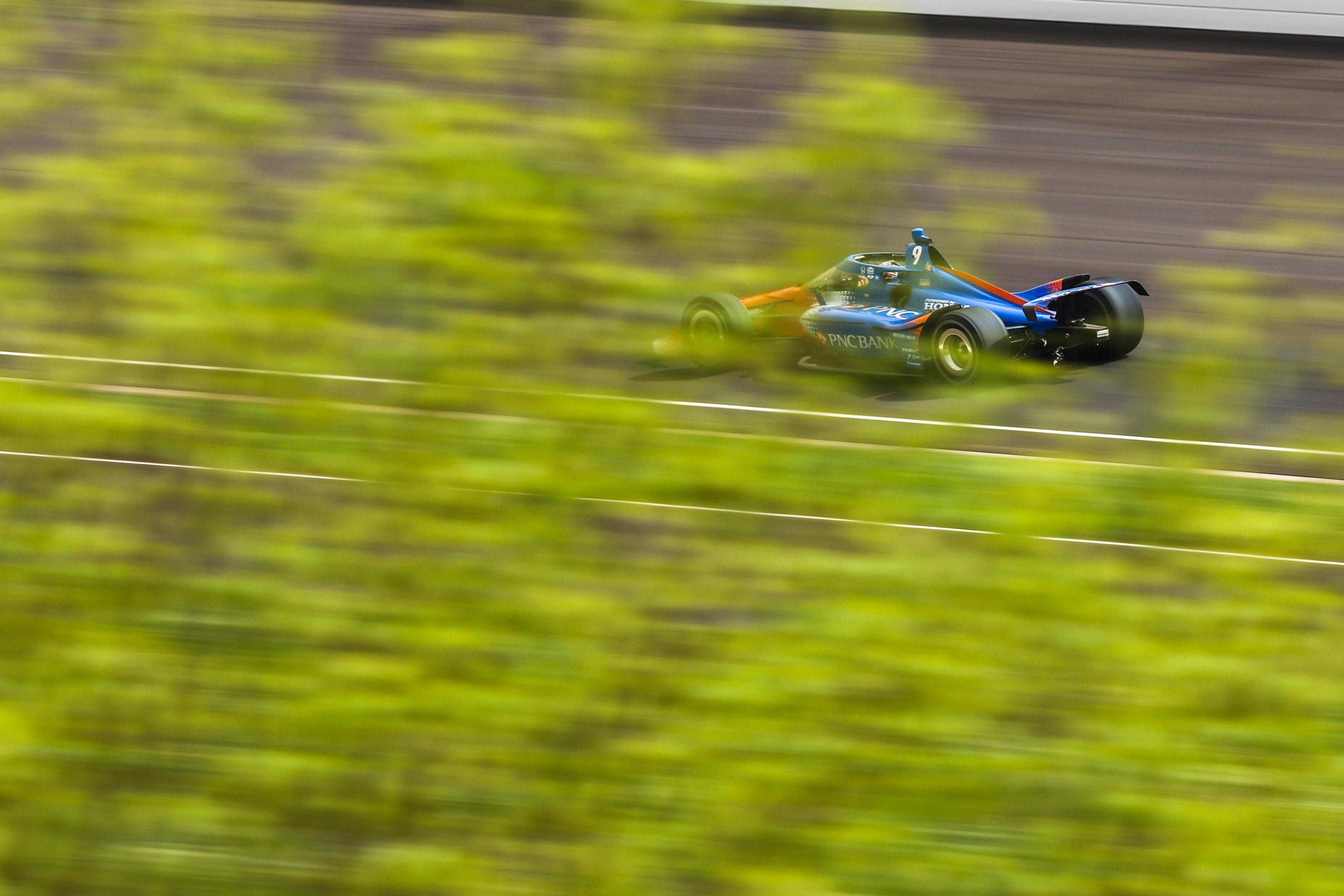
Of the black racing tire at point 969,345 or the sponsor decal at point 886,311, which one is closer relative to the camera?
the black racing tire at point 969,345

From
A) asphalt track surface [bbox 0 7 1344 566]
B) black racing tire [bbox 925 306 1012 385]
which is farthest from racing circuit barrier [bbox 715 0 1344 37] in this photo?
black racing tire [bbox 925 306 1012 385]

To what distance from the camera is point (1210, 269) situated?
2502mm

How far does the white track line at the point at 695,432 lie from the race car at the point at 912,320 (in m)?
0.13

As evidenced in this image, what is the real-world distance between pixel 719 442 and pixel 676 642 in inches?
13.1

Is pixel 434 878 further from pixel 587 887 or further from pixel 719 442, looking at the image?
pixel 719 442

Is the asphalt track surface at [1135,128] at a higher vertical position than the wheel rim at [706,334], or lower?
higher

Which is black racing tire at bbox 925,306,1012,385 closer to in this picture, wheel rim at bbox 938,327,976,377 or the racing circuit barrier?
wheel rim at bbox 938,327,976,377

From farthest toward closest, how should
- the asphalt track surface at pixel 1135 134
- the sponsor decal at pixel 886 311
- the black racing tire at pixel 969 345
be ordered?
the asphalt track surface at pixel 1135 134, the sponsor decal at pixel 886 311, the black racing tire at pixel 969 345

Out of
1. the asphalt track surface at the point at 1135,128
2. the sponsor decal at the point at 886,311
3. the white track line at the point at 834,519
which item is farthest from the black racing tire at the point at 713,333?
the sponsor decal at the point at 886,311

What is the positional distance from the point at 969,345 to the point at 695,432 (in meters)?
7.70

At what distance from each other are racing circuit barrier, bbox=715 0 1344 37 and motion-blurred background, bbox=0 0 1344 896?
21.3 meters

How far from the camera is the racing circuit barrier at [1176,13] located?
23297 mm

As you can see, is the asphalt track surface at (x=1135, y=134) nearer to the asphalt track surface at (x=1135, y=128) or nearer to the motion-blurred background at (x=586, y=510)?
the asphalt track surface at (x=1135, y=128)

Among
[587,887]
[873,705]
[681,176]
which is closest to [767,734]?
[873,705]
